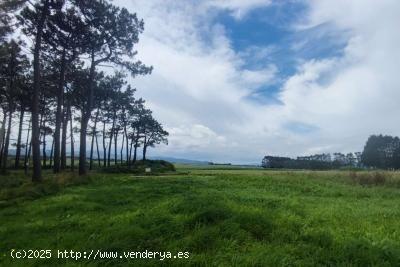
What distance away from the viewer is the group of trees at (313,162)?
4238 inches

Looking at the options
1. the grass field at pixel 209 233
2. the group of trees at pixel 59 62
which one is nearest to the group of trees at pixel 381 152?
the group of trees at pixel 59 62

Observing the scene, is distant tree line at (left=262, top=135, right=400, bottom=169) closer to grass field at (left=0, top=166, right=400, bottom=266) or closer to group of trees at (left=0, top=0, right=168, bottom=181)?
group of trees at (left=0, top=0, right=168, bottom=181)

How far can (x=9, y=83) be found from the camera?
36.0 metres

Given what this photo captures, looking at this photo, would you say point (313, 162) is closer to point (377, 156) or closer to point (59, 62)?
point (377, 156)

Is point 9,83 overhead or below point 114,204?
overhead

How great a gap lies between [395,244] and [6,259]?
8.14m

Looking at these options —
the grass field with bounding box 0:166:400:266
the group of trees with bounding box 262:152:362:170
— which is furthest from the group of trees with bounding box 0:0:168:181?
the group of trees with bounding box 262:152:362:170

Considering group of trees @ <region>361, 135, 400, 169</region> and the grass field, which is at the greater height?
group of trees @ <region>361, 135, 400, 169</region>

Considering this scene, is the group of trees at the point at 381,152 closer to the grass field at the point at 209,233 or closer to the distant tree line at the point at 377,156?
the distant tree line at the point at 377,156

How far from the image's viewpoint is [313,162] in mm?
112125

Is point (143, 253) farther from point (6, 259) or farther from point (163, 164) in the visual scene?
point (163, 164)

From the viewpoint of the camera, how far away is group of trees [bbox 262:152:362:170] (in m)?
108

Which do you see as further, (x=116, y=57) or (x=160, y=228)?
(x=116, y=57)

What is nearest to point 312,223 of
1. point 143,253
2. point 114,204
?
point 143,253
